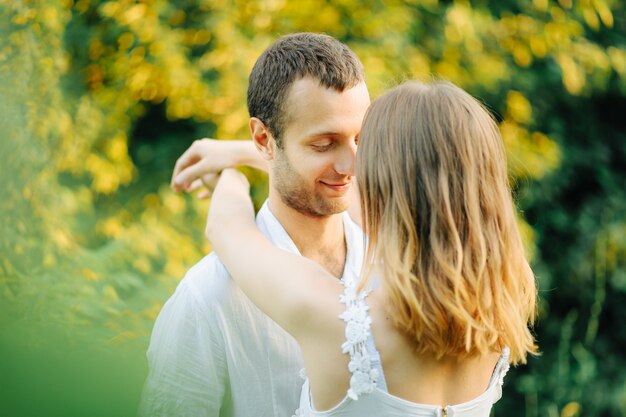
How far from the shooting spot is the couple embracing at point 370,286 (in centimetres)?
170

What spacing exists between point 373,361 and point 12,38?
6.19 ft

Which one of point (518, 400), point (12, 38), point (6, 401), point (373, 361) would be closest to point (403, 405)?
point (373, 361)

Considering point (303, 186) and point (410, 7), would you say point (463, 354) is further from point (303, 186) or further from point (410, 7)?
point (410, 7)

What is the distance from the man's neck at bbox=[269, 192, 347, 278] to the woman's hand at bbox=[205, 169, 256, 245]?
97mm

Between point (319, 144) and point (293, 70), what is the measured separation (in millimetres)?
219

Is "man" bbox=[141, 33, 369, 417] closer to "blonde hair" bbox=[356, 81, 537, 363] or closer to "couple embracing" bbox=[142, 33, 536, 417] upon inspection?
"couple embracing" bbox=[142, 33, 536, 417]

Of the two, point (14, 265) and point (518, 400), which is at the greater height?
point (14, 265)

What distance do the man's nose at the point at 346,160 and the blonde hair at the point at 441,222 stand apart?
0.31m

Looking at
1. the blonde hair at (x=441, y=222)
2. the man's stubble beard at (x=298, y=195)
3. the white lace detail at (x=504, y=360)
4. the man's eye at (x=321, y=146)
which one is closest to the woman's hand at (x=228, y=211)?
the man's stubble beard at (x=298, y=195)

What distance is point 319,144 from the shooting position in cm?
212

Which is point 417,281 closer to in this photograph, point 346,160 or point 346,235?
point 346,160

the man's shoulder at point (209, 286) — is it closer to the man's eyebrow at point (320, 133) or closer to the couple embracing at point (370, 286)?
the couple embracing at point (370, 286)

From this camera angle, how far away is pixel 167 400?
2062 millimetres

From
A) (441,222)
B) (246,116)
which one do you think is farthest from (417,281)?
(246,116)
